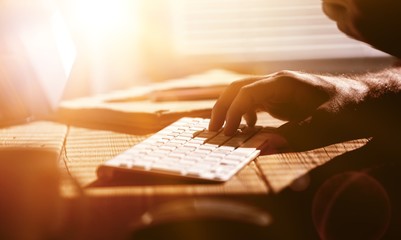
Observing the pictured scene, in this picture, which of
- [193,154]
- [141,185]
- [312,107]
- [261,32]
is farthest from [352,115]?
[261,32]

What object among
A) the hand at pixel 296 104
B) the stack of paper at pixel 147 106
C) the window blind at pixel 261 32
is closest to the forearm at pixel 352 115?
the hand at pixel 296 104

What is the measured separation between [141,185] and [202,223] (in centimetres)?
17

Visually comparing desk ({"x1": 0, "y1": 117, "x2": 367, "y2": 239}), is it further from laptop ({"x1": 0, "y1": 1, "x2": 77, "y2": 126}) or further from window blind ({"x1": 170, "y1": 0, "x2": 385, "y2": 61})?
window blind ({"x1": 170, "y1": 0, "x2": 385, "y2": 61})

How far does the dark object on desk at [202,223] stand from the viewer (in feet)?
1.71

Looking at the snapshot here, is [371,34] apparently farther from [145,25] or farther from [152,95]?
[145,25]

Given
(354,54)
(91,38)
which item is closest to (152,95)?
(91,38)

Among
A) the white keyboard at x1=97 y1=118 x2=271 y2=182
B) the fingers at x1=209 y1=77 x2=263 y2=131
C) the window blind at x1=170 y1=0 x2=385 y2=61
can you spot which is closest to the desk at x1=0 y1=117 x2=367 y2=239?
the white keyboard at x1=97 y1=118 x2=271 y2=182

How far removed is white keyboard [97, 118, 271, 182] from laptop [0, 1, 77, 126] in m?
0.48

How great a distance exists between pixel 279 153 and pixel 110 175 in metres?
0.28

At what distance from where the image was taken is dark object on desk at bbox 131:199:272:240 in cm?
52

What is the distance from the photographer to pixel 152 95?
4.52ft

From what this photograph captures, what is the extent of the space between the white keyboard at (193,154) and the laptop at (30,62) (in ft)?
1.57

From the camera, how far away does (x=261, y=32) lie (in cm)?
204

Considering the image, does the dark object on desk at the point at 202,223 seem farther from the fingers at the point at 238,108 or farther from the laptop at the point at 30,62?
the laptop at the point at 30,62
